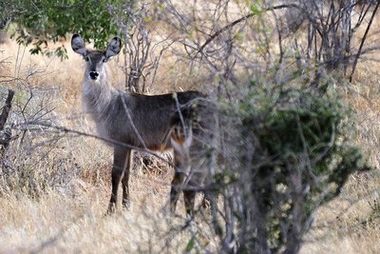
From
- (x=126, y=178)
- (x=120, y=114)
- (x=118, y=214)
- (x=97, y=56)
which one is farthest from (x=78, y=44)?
(x=118, y=214)

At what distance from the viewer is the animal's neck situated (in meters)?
9.88

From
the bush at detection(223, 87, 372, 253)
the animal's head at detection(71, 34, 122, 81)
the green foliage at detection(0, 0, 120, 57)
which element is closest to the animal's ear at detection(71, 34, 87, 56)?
the animal's head at detection(71, 34, 122, 81)

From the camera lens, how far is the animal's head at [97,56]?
9.88 metres

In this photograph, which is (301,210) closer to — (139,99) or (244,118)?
(244,118)

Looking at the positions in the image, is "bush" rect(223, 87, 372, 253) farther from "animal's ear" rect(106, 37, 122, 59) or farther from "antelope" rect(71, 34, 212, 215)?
"animal's ear" rect(106, 37, 122, 59)

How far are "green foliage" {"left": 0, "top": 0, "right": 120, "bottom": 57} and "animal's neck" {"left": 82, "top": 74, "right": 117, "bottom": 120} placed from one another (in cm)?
88

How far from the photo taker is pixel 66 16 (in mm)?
10617

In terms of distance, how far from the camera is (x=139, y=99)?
32.2ft

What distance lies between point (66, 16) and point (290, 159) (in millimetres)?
5349

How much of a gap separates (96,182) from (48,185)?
949 mm

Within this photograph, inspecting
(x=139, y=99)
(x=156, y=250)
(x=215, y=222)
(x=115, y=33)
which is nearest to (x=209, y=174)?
(x=215, y=222)

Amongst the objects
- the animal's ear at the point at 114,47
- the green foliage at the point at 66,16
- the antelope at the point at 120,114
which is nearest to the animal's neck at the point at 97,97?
the antelope at the point at 120,114

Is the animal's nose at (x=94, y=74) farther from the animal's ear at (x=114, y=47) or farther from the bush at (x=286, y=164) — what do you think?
the bush at (x=286, y=164)

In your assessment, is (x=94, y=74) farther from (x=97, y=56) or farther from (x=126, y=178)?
(x=126, y=178)
